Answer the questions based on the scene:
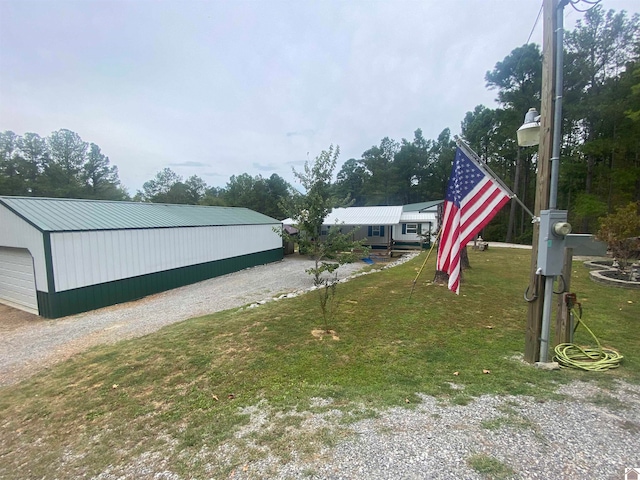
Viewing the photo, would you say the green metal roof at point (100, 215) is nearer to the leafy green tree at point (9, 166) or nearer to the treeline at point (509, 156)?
the treeline at point (509, 156)

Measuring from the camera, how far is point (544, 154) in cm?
341

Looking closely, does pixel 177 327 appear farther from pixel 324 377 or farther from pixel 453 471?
pixel 453 471

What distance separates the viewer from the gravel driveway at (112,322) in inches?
222

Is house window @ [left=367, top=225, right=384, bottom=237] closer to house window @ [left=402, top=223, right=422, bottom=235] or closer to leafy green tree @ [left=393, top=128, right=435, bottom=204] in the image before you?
house window @ [left=402, top=223, right=422, bottom=235]

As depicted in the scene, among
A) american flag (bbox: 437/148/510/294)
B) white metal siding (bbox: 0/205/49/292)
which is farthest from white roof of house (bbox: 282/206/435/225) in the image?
american flag (bbox: 437/148/510/294)

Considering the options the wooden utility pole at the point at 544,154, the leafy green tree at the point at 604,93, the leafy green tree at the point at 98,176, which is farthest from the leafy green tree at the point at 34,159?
the leafy green tree at the point at 604,93

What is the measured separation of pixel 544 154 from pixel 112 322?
9572mm

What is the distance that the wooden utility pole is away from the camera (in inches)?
132

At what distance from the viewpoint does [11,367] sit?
5.22 m

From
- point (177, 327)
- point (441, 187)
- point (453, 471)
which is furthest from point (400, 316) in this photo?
point (441, 187)

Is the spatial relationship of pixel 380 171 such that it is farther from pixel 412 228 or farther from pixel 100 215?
pixel 100 215

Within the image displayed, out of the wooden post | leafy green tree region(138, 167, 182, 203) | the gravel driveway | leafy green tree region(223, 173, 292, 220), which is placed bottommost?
the gravel driveway

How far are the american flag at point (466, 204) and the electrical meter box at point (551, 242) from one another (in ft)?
2.14

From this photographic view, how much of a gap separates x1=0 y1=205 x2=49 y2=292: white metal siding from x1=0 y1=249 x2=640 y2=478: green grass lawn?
486 centimetres
